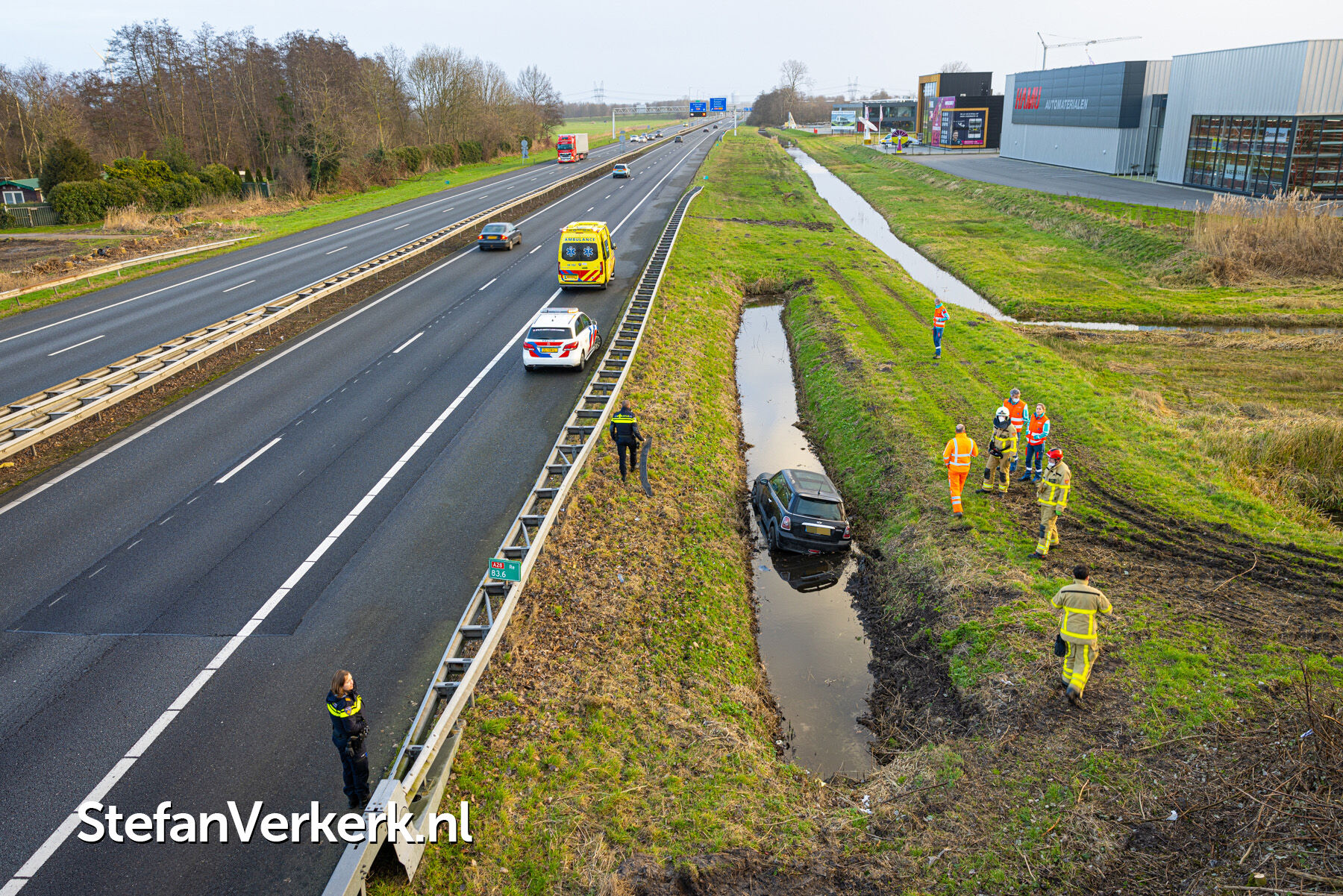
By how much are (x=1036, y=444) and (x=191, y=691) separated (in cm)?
1584

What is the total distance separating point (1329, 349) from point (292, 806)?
31930 mm

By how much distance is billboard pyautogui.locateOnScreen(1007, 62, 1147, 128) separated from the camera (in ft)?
203

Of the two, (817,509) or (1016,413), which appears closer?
(817,509)

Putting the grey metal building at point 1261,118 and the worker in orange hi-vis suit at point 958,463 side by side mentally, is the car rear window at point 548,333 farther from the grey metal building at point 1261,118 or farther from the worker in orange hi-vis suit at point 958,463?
the grey metal building at point 1261,118

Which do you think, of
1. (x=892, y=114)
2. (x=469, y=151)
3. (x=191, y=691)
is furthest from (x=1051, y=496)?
(x=892, y=114)

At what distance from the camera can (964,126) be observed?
104500 millimetres

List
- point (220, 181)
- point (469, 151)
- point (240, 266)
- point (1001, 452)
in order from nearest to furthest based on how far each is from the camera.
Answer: point (1001, 452)
point (240, 266)
point (220, 181)
point (469, 151)

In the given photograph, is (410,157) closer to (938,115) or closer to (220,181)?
(220,181)

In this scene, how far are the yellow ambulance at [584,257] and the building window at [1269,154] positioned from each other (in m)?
34.6

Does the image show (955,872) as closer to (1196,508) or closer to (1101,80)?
(1196,508)

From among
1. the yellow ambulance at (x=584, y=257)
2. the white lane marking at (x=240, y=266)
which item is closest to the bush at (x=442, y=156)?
the white lane marking at (x=240, y=266)

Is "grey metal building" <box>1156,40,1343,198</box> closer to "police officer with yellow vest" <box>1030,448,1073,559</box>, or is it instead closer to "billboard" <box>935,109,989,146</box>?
"police officer with yellow vest" <box>1030,448,1073,559</box>

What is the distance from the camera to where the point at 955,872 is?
8.07m

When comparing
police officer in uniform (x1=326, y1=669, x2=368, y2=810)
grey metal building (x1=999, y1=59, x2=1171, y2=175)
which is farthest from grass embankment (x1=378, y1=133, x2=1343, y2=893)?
grey metal building (x1=999, y1=59, x2=1171, y2=175)
